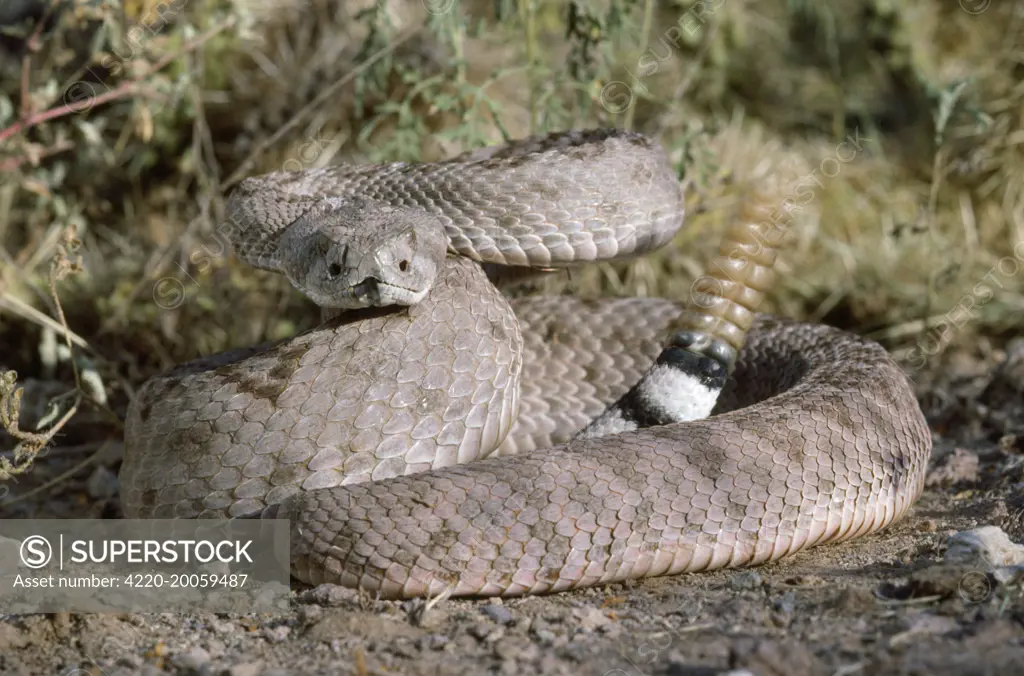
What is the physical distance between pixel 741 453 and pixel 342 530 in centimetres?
151

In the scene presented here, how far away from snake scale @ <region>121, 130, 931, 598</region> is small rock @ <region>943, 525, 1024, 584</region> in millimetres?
466

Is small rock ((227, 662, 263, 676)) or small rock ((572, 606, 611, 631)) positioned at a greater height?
small rock ((572, 606, 611, 631))

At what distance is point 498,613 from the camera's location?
375 cm

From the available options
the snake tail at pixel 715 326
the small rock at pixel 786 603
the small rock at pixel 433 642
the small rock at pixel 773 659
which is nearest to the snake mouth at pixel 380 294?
the snake tail at pixel 715 326

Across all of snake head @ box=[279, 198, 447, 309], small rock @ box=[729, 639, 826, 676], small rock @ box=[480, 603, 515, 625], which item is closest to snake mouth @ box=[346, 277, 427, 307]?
snake head @ box=[279, 198, 447, 309]

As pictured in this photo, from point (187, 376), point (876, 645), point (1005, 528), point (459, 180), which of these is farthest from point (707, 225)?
point (876, 645)

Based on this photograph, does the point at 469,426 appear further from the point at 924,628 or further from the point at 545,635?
the point at 924,628

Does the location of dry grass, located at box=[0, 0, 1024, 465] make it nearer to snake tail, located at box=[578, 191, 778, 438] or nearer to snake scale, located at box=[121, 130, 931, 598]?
snake scale, located at box=[121, 130, 931, 598]

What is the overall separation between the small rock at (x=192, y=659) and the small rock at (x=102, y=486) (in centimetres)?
228

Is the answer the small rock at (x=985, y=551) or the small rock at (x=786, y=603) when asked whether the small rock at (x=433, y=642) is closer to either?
the small rock at (x=786, y=603)

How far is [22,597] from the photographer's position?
4062 millimetres

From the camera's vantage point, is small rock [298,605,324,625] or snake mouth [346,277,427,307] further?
snake mouth [346,277,427,307]

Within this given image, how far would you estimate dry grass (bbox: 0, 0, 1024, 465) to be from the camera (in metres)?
6.50

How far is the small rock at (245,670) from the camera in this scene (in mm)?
3311
